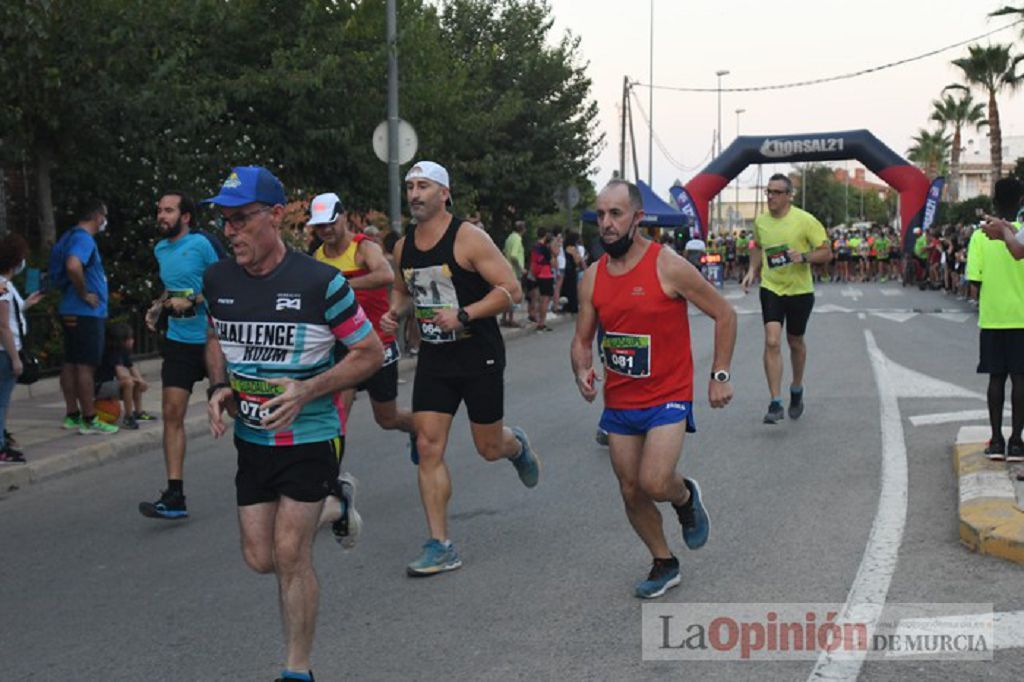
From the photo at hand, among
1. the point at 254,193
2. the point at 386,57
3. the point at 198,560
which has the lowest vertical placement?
the point at 198,560

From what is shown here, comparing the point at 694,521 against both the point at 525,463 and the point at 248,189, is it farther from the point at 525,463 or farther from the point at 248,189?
the point at 248,189

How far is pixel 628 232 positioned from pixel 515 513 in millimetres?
2484

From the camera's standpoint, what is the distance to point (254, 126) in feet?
63.0

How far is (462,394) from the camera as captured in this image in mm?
6660

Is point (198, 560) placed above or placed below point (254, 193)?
below

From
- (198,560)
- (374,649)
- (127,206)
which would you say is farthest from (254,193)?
(127,206)

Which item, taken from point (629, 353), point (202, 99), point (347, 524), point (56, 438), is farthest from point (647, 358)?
point (202, 99)

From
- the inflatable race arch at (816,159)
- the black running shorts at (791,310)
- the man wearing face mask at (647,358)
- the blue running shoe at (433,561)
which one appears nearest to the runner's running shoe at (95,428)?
the blue running shoe at (433,561)

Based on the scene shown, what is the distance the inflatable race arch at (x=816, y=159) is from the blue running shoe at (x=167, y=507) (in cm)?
2573

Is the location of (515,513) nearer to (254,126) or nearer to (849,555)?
(849,555)

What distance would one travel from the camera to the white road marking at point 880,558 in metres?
4.74

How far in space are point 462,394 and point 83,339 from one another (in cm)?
531

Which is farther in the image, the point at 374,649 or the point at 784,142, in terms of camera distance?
the point at 784,142

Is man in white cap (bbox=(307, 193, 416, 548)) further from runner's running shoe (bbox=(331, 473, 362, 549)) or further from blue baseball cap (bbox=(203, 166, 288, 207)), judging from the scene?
blue baseball cap (bbox=(203, 166, 288, 207))
